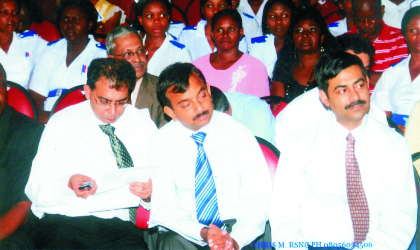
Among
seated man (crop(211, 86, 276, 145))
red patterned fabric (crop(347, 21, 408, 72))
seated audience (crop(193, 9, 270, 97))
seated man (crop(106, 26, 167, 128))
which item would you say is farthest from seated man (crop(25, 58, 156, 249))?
red patterned fabric (crop(347, 21, 408, 72))

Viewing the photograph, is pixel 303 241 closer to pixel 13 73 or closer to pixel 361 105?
pixel 361 105

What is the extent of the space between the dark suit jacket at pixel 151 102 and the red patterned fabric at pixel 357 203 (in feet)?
4.46

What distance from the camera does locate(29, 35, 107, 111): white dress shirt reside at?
11.1ft

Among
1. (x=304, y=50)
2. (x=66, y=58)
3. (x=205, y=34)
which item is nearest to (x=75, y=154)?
(x=66, y=58)

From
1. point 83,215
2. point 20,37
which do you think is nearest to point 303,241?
point 83,215

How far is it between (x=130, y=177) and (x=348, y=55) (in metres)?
1.29

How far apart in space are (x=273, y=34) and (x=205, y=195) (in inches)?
101

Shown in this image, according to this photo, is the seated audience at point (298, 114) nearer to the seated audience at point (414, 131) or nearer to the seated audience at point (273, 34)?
the seated audience at point (414, 131)

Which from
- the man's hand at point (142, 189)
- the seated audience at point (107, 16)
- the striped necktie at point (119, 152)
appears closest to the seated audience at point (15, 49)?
the seated audience at point (107, 16)

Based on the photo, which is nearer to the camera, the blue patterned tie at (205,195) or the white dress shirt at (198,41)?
the blue patterned tie at (205,195)

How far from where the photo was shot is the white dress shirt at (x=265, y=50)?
3.86 m

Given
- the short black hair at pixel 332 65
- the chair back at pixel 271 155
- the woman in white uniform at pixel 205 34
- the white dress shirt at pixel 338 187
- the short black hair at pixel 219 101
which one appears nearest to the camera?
the white dress shirt at pixel 338 187

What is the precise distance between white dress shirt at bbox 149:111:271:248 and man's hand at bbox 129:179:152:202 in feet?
0.16

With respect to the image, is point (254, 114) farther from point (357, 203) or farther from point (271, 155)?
point (357, 203)
